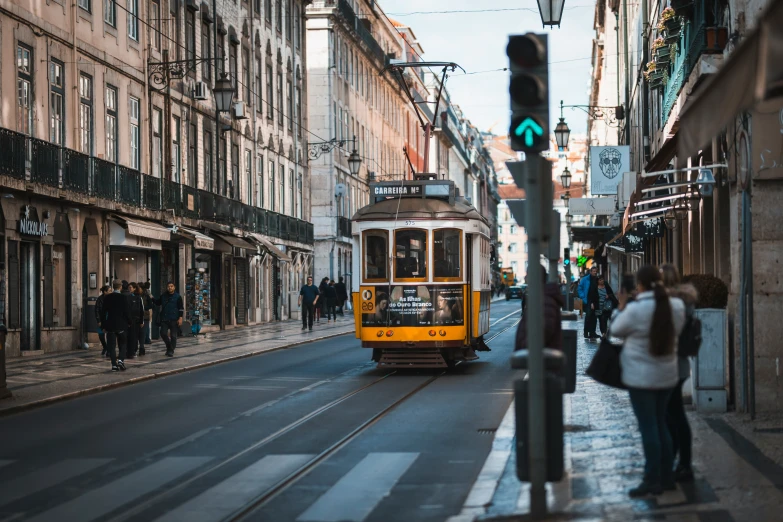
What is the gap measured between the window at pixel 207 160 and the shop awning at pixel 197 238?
4.20 m

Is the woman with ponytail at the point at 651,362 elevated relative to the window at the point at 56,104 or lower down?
lower down

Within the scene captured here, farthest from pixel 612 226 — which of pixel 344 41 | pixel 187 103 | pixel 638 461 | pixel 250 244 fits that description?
pixel 638 461

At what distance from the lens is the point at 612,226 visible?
158ft

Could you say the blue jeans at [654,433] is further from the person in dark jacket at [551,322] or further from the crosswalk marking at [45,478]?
the crosswalk marking at [45,478]

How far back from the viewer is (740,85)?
23.4 ft

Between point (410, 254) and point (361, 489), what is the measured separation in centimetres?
1257

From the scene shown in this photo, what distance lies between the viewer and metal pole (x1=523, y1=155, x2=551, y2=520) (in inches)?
326

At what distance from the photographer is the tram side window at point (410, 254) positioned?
2211 cm

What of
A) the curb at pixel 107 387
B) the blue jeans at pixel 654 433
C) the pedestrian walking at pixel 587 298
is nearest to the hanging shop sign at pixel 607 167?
the pedestrian walking at pixel 587 298

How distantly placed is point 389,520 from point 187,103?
1328 inches

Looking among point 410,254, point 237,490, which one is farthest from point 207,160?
point 237,490

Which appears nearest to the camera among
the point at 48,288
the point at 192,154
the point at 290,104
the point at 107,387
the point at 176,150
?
the point at 107,387

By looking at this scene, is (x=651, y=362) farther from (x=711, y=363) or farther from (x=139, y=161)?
(x=139, y=161)

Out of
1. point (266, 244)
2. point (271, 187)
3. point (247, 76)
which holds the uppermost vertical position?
point (247, 76)
